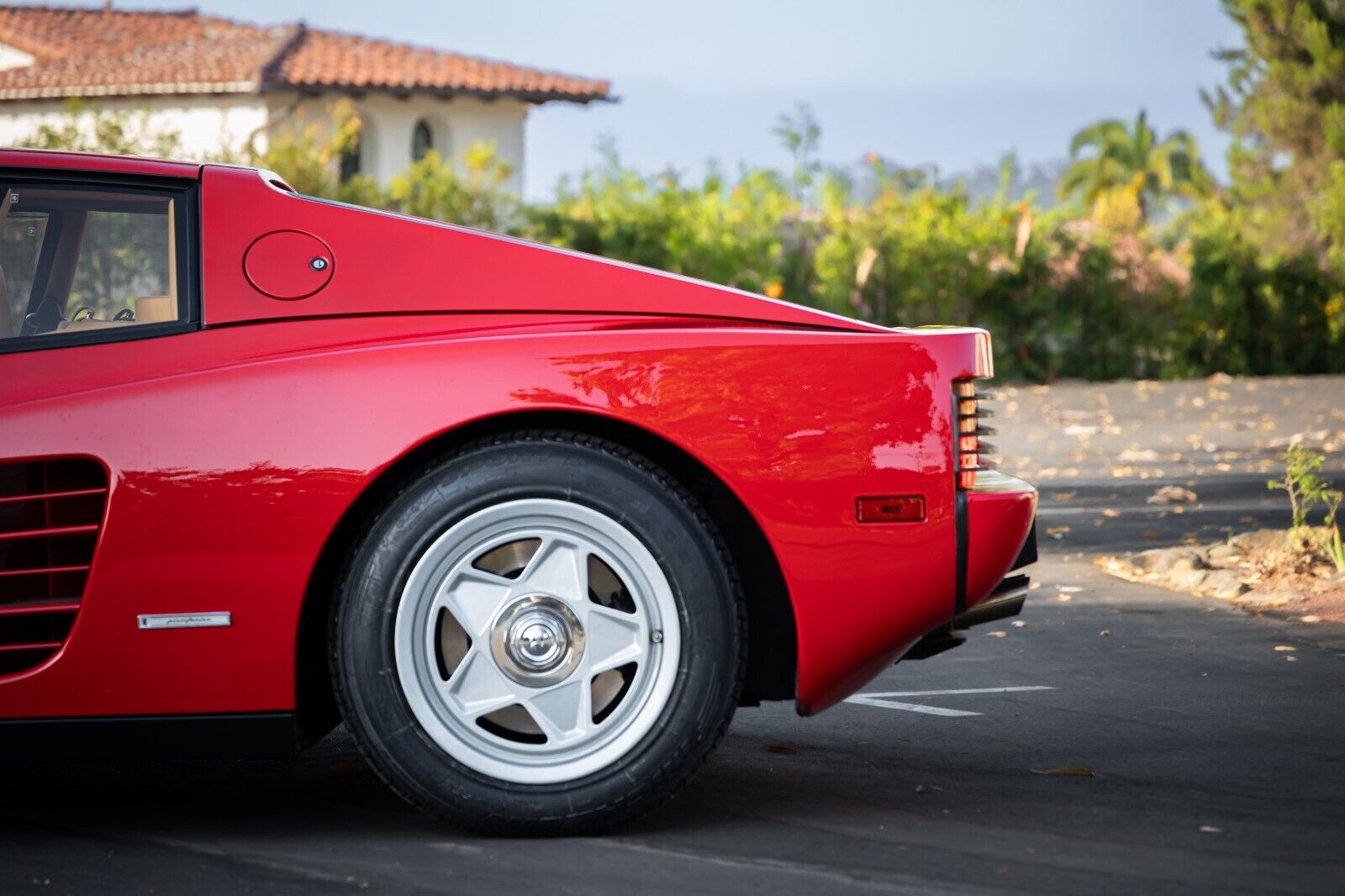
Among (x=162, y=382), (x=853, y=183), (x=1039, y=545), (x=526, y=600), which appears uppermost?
(x=853, y=183)

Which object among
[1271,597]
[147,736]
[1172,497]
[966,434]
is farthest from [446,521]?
[1172,497]

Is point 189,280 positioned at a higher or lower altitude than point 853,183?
lower

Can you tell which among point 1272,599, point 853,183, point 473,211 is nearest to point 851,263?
point 853,183

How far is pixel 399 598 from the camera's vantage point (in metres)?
3.41

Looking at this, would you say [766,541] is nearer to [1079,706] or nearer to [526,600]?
[526,600]

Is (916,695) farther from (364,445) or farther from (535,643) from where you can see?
(364,445)

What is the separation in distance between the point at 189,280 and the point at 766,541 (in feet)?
4.47

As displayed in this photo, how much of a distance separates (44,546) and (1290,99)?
31643 mm

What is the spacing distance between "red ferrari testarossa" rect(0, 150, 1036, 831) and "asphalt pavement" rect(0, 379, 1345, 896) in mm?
230

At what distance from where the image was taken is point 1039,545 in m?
8.53

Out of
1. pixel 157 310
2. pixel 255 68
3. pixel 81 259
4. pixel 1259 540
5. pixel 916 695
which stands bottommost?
pixel 916 695

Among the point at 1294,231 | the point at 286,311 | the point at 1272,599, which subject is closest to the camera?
the point at 286,311

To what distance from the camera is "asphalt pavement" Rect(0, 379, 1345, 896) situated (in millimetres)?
3238

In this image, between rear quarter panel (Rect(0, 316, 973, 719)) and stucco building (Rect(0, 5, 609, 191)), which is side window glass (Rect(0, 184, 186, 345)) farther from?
stucco building (Rect(0, 5, 609, 191))
